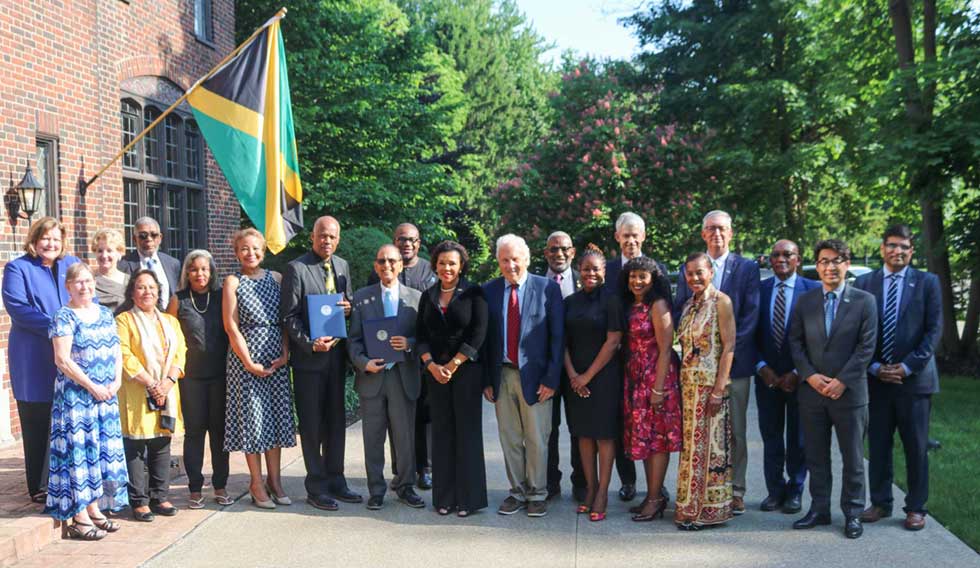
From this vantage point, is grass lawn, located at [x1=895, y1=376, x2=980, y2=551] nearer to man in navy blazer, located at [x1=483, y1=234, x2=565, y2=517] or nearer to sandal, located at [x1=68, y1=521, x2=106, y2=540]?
man in navy blazer, located at [x1=483, y1=234, x2=565, y2=517]

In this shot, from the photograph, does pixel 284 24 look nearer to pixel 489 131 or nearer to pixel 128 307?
pixel 128 307

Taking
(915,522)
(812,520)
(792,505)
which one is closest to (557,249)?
(792,505)

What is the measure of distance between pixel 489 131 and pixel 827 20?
29.4m

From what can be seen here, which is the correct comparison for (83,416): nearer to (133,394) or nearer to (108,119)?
(133,394)

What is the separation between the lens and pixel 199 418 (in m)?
6.52

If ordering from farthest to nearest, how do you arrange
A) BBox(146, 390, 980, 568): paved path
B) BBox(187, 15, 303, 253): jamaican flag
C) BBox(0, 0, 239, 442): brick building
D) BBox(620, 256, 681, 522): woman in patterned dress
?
BBox(0, 0, 239, 442): brick building, BBox(187, 15, 303, 253): jamaican flag, BBox(620, 256, 681, 522): woman in patterned dress, BBox(146, 390, 980, 568): paved path

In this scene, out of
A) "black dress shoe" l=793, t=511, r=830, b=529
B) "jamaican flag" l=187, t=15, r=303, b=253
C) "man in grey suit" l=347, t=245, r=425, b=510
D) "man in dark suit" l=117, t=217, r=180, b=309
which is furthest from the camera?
"jamaican flag" l=187, t=15, r=303, b=253

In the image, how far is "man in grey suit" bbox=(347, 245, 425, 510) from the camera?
6.60 m

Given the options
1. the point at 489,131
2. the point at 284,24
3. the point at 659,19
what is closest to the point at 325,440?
the point at 284,24

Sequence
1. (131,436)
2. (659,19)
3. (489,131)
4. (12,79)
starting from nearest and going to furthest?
(131,436)
(12,79)
(659,19)
(489,131)

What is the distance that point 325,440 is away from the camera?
6.82 meters

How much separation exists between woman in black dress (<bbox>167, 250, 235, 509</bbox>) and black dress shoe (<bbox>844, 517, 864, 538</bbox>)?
4.43 m

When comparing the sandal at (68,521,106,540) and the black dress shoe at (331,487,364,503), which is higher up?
the sandal at (68,521,106,540)

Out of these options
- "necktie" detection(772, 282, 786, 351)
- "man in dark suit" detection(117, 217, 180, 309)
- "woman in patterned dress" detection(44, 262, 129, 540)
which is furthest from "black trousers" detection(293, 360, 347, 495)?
"necktie" detection(772, 282, 786, 351)
